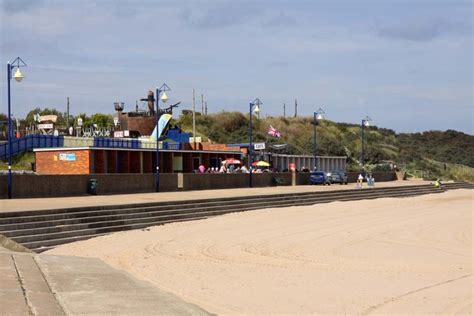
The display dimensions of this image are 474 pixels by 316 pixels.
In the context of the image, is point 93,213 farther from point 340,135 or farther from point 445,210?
point 340,135

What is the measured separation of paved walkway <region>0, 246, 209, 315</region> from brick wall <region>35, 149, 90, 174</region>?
27.3 m

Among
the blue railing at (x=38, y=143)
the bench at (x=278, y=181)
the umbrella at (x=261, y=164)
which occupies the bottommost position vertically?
the bench at (x=278, y=181)

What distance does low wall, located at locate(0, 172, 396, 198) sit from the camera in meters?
26.5

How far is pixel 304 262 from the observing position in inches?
554

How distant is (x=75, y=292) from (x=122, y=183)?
74.8 feet

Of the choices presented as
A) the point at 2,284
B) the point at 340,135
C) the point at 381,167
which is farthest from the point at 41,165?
the point at 340,135

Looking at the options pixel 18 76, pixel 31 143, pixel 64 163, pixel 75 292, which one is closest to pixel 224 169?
pixel 64 163

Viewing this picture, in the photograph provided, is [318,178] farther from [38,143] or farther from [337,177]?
[38,143]

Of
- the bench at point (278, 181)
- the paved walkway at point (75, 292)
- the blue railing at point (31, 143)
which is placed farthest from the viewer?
the blue railing at point (31, 143)

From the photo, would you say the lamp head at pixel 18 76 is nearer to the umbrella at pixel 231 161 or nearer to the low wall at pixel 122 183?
the low wall at pixel 122 183

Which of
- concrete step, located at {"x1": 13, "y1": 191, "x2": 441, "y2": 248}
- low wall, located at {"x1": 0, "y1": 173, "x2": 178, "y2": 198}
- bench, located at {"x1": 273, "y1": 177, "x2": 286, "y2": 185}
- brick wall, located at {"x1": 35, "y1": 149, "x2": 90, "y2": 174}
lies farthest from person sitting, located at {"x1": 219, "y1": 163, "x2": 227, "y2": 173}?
concrete step, located at {"x1": 13, "y1": 191, "x2": 441, "y2": 248}

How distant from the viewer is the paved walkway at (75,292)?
8.44 metres

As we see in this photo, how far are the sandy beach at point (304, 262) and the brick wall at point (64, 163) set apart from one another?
16.8m

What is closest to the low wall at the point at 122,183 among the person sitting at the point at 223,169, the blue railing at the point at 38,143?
the person sitting at the point at 223,169
